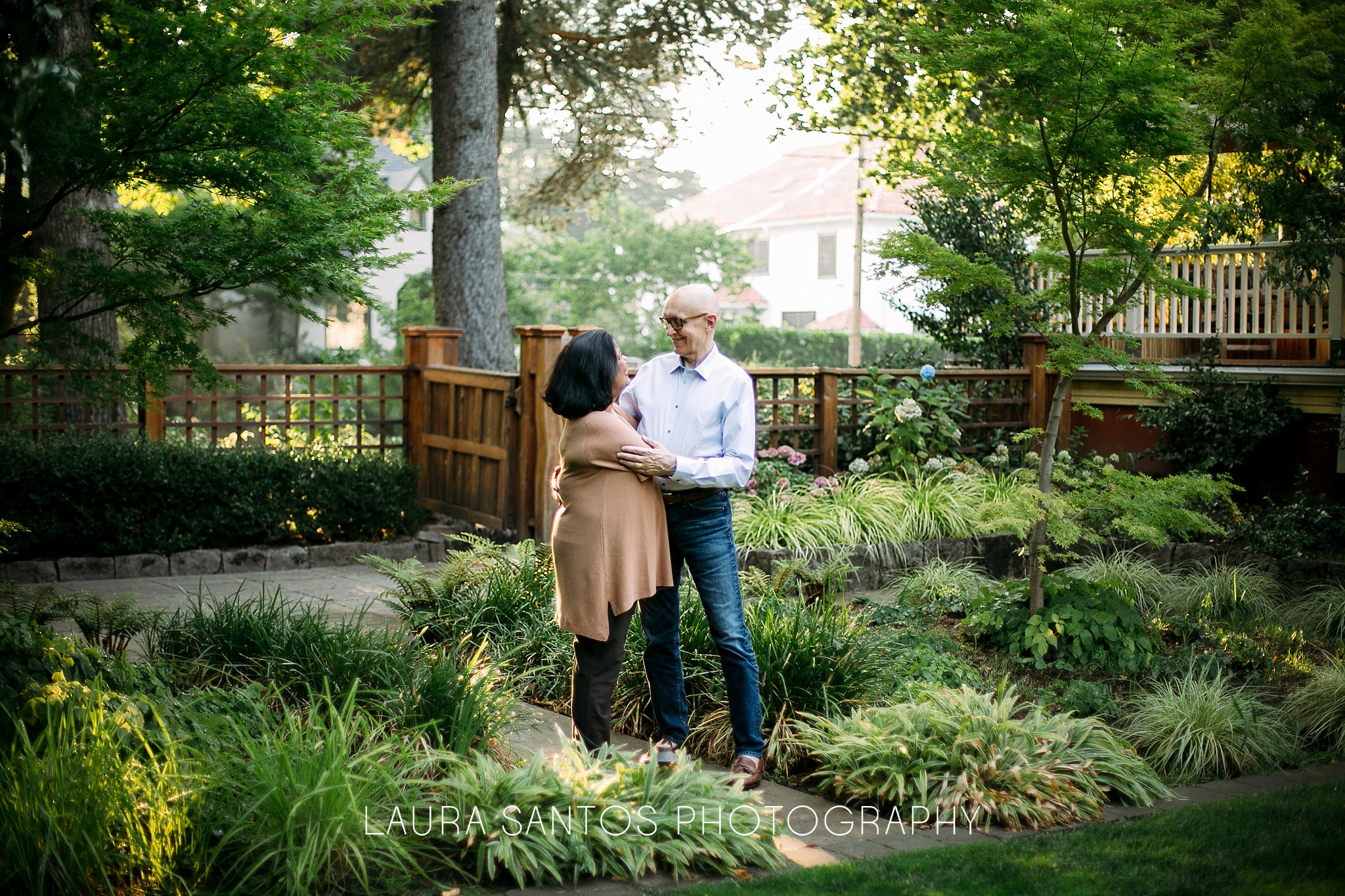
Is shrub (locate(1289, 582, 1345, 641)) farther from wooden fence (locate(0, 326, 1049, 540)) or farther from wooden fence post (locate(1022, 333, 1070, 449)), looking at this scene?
wooden fence post (locate(1022, 333, 1070, 449))

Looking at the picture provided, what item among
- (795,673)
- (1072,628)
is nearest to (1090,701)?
(1072,628)

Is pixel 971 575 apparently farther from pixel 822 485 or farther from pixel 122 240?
pixel 122 240

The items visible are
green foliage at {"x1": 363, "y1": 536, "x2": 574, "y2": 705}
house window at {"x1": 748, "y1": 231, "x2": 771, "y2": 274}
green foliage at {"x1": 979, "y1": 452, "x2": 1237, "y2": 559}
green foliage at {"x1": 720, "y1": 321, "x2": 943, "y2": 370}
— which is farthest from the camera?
house window at {"x1": 748, "y1": 231, "x2": 771, "y2": 274}

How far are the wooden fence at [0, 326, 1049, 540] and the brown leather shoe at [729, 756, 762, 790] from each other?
4.56 metres

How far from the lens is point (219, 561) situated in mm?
8438

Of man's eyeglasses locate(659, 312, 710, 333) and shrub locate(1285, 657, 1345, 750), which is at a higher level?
man's eyeglasses locate(659, 312, 710, 333)

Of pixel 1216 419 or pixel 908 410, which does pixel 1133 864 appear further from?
pixel 1216 419

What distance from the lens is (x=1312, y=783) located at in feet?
14.5

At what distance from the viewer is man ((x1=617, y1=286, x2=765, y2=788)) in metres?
4.13

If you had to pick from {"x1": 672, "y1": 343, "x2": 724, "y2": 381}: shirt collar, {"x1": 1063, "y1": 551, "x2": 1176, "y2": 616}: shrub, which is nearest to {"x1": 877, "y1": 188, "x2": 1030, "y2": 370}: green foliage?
{"x1": 1063, "y1": 551, "x2": 1176, "y2": 616}: shrub

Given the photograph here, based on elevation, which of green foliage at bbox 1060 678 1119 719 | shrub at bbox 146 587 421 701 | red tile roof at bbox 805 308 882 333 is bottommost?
green foliage at bbox 1060 678 1119 719

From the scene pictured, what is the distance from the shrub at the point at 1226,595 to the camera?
6.69 metres

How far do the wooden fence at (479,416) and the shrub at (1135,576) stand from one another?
106 inches

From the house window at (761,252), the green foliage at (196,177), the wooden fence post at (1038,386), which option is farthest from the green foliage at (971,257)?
the house window at (761,252)
